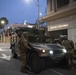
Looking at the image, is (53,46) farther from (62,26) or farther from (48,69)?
(62,26)

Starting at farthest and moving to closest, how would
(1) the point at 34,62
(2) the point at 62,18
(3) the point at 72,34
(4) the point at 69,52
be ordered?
(2) the point at 62,18, (3) the point at 72,34, (4) the point at 69,52, (1) the point at 34,62

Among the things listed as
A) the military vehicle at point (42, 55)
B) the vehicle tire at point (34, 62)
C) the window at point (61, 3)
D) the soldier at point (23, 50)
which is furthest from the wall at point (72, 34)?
the soldier at point (23, 50)

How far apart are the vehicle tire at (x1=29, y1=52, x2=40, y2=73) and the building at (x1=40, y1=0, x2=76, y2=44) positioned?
9.26 metres

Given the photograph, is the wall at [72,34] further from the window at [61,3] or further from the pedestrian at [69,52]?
the pedestrian at [69,52]

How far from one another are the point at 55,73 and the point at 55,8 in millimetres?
15557

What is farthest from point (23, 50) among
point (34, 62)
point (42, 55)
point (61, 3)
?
point (61, 3)

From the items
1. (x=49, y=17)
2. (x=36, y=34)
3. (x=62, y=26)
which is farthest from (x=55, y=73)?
(x=49, y=17)

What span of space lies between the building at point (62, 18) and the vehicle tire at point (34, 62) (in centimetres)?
926

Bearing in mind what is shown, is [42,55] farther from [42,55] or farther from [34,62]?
[34,62]

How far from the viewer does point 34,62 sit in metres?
10.6

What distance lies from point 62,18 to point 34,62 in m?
13.0

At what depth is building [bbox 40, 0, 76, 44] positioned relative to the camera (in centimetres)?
2052

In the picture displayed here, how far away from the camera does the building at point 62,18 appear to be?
67.3 feet

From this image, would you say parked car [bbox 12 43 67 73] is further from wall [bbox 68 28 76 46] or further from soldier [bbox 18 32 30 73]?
wall [bbox 68 28 76 46]
